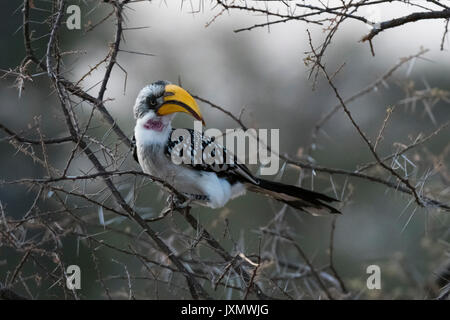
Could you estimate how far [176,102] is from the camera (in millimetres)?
3109

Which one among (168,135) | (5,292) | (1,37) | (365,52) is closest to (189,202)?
(168,135)

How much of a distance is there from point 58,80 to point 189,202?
0.87m

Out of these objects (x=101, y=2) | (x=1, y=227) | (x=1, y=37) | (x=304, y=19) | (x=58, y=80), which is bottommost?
(x=1, y=227)

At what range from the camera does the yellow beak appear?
3.03 meters

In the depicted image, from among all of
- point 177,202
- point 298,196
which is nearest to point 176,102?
point 177,202

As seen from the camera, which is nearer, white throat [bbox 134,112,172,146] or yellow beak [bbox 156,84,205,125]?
yellow beak [bbox 156,84,205,125]

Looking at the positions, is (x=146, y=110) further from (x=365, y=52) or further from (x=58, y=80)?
(x=365, y=52)

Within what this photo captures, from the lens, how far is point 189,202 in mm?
2928

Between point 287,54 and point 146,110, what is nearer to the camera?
point 146,110

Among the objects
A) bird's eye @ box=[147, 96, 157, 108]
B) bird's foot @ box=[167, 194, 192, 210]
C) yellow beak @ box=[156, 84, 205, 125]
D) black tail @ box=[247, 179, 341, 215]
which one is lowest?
bird's foot @ box=[167, 194, 192, 210]

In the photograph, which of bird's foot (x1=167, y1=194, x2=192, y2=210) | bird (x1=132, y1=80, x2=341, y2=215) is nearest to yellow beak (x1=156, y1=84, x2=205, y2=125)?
bird (x1=132, y1=80, x2=341, y2=215)

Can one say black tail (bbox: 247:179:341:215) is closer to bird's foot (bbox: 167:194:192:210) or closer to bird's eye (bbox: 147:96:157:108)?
bird's foot (bbox: 167:194:192:210)

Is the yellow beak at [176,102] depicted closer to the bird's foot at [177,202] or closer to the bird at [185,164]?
the bird at [185,164]

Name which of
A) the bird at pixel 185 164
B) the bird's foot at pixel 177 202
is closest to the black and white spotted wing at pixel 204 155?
the bird at pixel 185 164
